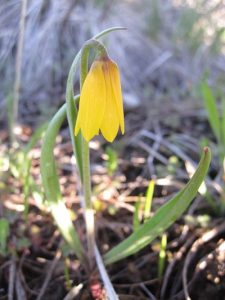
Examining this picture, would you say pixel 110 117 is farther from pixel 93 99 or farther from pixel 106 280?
pixel 106 280

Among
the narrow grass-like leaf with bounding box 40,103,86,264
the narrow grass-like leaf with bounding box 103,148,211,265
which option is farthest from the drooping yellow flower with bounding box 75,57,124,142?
the narrow grass-like leaf with bounding box 103,148,211,265

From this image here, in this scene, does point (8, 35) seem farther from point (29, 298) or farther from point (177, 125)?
point (29, 298)

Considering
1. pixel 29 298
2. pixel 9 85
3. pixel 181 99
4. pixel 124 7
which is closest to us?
pixel 29 298

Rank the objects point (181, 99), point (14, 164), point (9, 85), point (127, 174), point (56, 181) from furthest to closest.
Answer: point (181, 99), point (9, 85), point (127, 174), point (14, 164), point (56, 181)

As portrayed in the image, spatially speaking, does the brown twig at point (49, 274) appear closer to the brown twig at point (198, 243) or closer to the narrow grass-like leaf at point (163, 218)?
the narrow grass-like leaf at point (163, 218)

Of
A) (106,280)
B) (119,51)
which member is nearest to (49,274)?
(106,280)

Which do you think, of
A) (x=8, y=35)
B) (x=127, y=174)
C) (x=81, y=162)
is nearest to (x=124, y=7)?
(x=8, y=35)
